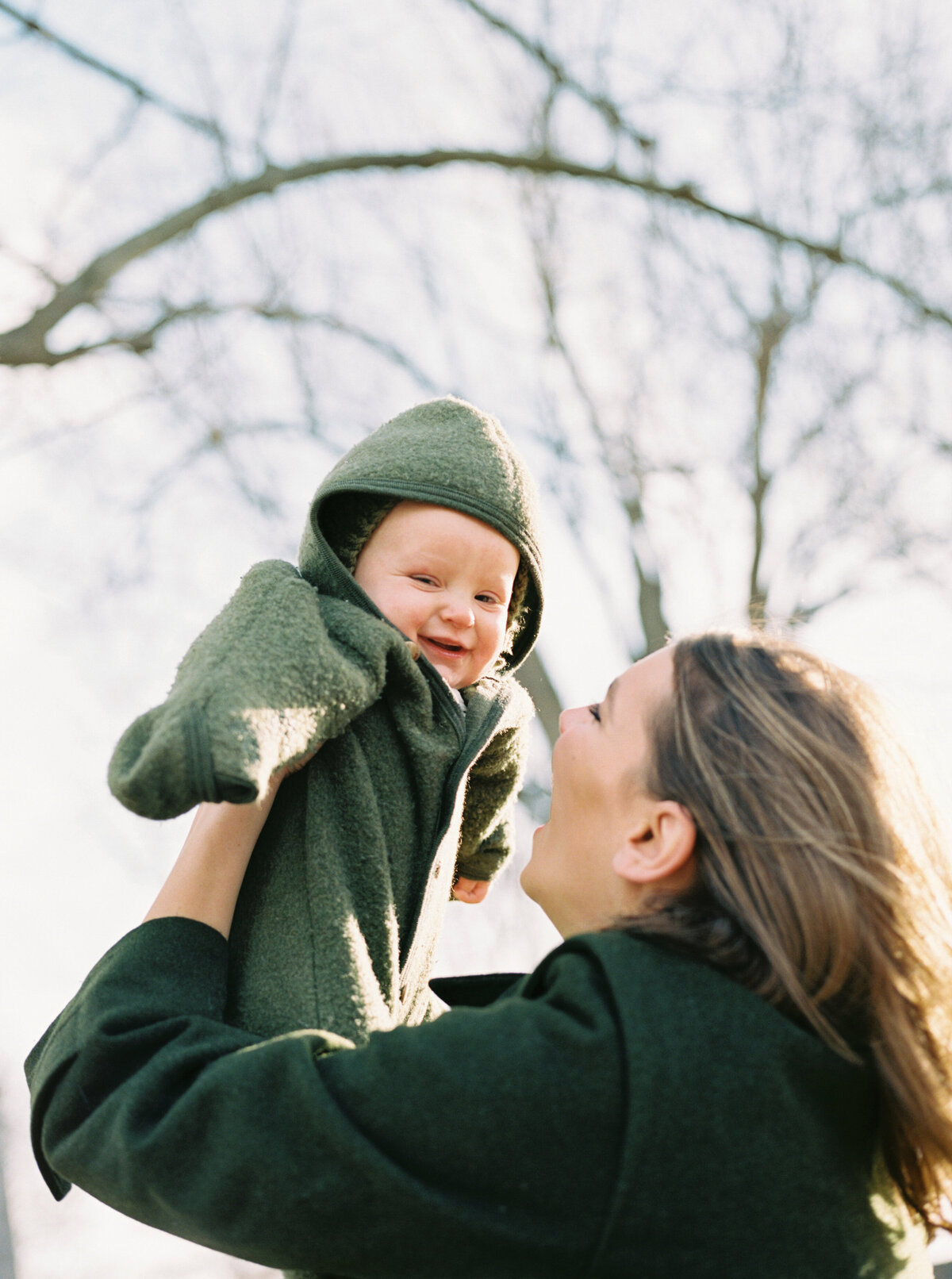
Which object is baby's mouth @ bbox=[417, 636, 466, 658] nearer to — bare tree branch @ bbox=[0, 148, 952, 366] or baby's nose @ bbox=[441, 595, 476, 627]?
baby's nose @ bbox=[441, 595, 476, 627]

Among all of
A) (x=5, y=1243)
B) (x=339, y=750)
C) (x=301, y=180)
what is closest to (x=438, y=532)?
(x=339, y=750)

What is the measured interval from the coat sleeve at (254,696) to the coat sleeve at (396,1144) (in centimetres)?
28

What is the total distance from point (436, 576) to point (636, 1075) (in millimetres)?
787

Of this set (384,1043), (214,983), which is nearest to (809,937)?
(384,1043)

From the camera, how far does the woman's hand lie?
4.35 feet

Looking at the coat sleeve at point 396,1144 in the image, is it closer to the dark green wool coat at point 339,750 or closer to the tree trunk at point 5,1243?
the dark green wool coat at point 339,750

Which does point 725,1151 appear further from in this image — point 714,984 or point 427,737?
point 427,737

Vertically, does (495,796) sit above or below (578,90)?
below

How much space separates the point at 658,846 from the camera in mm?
1334

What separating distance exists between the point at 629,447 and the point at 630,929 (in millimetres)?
4676

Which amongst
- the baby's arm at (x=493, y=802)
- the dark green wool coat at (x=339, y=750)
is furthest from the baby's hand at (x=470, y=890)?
the dark green wool coat at (x=339, y=750)

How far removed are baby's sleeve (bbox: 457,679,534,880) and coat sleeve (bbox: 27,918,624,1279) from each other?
0.64 metres

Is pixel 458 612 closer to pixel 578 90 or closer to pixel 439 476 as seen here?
pixel 439 476

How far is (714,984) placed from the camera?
1136 mm
